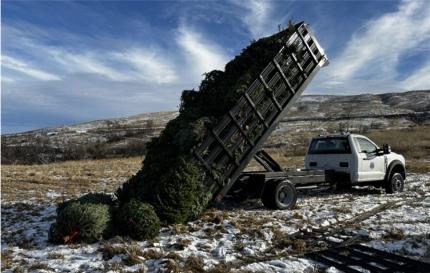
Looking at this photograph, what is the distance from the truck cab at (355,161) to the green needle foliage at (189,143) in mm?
4275

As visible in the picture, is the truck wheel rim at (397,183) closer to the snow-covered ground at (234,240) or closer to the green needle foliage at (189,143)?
the snow-covered ground at (234,240)

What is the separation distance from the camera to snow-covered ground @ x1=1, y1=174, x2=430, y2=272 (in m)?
7.63

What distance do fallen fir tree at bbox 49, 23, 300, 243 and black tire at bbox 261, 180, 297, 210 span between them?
1.95 meters

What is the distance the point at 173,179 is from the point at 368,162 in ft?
23.1

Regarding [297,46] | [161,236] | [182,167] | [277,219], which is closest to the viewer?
[161,236]

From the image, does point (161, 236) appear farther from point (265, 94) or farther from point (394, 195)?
point (394, 195)

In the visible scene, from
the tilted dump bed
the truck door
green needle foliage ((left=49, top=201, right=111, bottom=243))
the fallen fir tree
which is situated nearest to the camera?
green needle foliage ((left=49, top=201, right=111, bottom=243))

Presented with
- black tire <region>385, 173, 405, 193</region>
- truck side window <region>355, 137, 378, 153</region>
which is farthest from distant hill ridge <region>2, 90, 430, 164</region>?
truck side window <region>355, 137, 378, 153</region>

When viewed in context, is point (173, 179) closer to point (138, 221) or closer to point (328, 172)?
point (138, 221)

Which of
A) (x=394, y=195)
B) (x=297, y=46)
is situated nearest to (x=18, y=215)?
(x=297, y=46)

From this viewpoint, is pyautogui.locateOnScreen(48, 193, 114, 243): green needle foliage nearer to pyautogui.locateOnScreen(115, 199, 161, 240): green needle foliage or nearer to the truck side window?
pyautogui.locateOnScreen(115, 199, 161, 240): green needle foliage

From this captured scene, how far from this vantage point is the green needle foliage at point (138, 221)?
8844mm

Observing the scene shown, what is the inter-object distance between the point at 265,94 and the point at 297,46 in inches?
55.7

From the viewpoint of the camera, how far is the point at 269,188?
11594 millimetres
